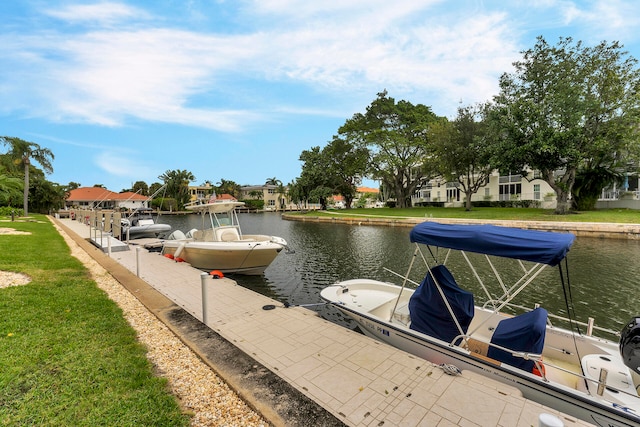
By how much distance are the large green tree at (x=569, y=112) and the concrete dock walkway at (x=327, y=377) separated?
2869cm

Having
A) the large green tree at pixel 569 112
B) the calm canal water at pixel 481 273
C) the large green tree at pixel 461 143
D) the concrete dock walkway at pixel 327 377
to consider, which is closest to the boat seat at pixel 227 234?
the calm canal water at pixel 481 273

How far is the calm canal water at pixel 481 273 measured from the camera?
28.6ft

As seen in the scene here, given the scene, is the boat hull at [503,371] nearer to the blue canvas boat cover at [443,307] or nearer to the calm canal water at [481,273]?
the blue canvas boat cover at [443,307]

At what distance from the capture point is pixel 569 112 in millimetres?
25844

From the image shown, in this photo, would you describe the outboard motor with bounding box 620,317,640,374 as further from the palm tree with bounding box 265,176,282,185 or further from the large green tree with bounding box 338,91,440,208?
the palm tree with bounding box 265,176,282,185

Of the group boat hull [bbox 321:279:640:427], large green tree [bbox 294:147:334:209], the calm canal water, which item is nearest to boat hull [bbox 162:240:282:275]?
the calm canal water

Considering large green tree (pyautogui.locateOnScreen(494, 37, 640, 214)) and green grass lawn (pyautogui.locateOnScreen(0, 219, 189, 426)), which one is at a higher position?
large green tree (pyautogui.locateOnScreen(494, 37, 640, 214))

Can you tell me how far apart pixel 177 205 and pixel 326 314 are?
3230 inches

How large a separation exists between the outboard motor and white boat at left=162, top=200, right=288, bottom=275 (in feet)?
31.0

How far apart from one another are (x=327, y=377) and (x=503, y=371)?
2.36 meters

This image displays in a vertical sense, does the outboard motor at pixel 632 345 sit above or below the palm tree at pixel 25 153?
below

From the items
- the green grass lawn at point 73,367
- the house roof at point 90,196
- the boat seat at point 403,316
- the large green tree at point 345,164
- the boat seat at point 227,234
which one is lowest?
the boat seat at point 403,316

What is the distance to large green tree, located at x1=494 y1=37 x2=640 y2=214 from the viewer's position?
84.6ft

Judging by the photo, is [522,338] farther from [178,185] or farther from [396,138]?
[178,185]
